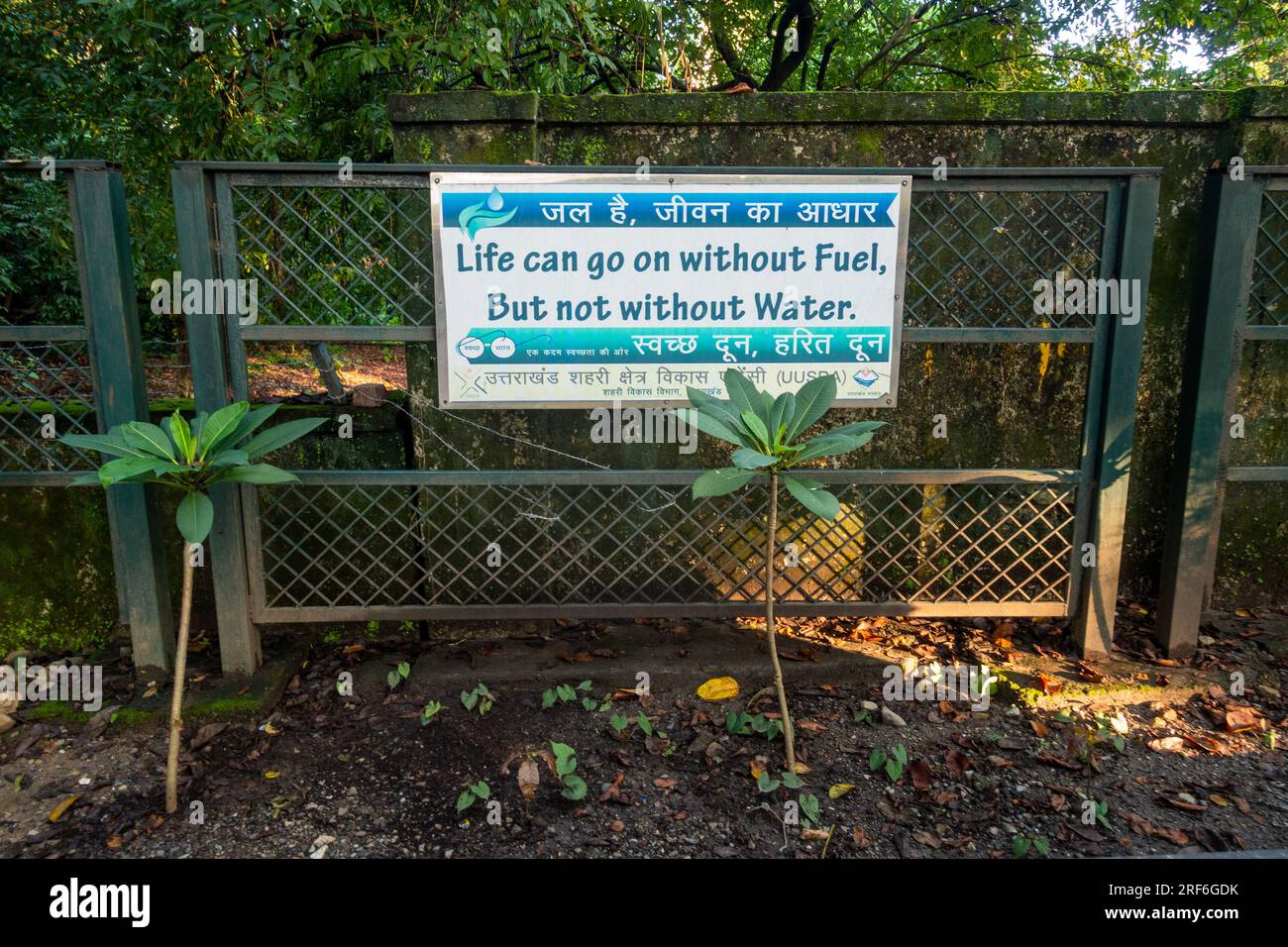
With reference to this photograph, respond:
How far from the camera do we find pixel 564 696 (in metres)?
3.29

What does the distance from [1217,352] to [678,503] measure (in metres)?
2.29

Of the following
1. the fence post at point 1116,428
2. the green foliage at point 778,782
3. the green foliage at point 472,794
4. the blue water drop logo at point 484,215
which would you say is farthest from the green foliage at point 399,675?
the fence post at point 1116,428

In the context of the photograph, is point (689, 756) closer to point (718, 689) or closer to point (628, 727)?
point (628, 727)

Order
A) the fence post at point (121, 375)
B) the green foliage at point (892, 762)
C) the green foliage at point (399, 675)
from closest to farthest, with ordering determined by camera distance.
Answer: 1. the green foliage at point (892, 762)
2. the fence post at point (121, 375)
3. the green foliage at point (399, 675)

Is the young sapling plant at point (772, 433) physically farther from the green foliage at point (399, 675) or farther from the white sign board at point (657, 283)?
the green foliage at point (399, 675)

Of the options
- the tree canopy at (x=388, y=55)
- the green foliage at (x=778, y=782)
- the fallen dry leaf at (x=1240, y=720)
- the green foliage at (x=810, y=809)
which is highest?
the tree canopy at (x=388, y=55)

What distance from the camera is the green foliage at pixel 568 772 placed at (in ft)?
9.02

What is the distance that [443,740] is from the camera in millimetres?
3080

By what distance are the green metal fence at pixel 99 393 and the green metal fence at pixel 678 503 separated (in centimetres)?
25

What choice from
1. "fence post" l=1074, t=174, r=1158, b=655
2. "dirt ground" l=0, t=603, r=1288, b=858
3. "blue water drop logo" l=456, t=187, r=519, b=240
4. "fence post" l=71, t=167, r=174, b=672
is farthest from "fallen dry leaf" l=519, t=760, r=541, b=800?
"fence post" l=1074, t=174, r=1158, b=655

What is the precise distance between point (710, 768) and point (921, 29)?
7.54 meters

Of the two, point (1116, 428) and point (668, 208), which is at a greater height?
point (668, 208)

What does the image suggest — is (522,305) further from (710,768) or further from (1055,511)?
(1055,511)

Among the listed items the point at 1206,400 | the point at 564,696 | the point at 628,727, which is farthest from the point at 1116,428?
the point at 564,696
